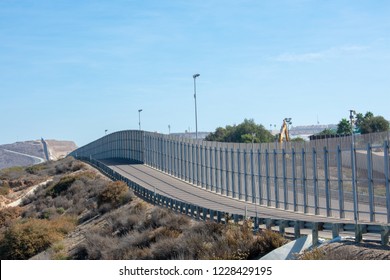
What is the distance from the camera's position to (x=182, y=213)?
1491 inches

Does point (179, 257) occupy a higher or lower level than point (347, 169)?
lower

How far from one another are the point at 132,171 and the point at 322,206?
4458 centimetres

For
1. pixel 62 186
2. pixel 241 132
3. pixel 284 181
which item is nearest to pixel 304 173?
pixel 284 181

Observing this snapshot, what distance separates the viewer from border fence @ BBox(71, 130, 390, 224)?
29750 millimetres

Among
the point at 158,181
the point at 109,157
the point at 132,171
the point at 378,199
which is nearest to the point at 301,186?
the point at 378,199

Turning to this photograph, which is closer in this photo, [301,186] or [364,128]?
[301,186]

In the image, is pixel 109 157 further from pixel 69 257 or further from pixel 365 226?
pixel 365 226

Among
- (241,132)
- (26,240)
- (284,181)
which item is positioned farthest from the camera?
(241,132)

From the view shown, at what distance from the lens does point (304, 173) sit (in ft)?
120

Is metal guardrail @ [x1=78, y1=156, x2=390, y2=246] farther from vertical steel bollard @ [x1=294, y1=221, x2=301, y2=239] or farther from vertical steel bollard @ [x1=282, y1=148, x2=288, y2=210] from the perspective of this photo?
vertical steel bollard @ [x1=282, y1=148, x2=288, y2=210]

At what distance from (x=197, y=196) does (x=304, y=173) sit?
17279 mm

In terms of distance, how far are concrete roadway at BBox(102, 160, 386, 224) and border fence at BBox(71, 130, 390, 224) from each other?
1.90 ft

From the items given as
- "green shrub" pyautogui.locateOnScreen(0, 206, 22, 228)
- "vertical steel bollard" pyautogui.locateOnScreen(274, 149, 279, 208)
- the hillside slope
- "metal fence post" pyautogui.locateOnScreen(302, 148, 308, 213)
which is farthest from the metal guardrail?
"green shrub" pyautogui.locateOnScreen(0, 206, 22, 228)

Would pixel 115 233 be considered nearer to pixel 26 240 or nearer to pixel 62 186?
pixel 26 240
